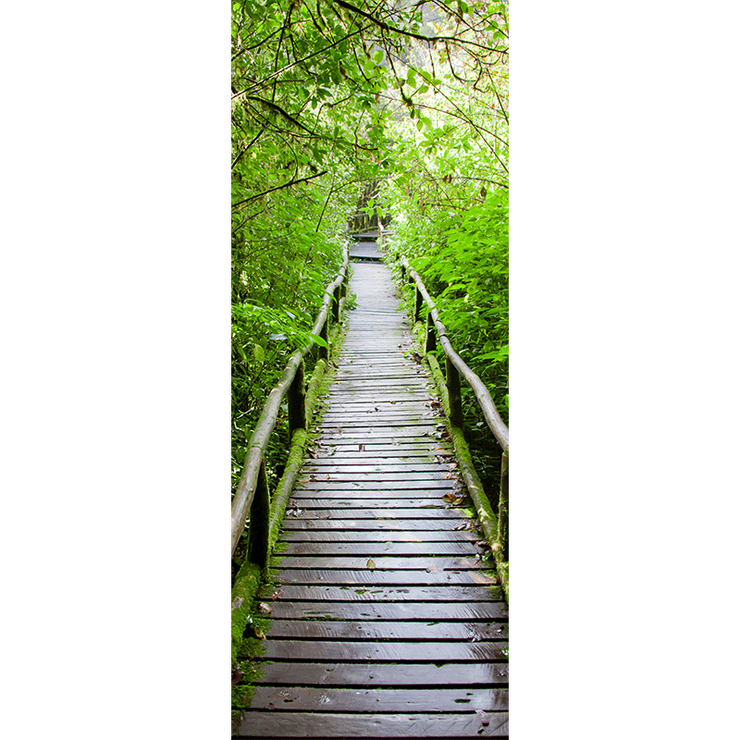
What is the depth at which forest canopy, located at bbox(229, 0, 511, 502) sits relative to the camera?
2.92 m

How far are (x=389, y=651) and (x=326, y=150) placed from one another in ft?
9.15

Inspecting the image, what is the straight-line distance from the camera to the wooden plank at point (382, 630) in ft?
8.93

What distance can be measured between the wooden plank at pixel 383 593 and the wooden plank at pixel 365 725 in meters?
0.76

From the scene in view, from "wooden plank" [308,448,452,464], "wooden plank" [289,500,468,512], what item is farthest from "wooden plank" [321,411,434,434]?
"wooden plank" [289,500,468,512]

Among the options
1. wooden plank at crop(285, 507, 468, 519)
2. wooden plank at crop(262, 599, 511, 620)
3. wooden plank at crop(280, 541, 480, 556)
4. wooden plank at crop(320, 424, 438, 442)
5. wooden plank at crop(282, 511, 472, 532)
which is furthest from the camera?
wooden plank at crop(320, 424, 438, 442)

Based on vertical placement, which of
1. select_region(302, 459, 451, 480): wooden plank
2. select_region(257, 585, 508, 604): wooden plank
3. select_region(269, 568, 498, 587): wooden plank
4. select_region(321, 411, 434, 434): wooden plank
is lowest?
select_region(257, 585, 508, 604): wooden plank

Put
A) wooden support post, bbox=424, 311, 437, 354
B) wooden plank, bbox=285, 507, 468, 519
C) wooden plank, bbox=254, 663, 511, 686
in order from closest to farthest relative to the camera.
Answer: wooden plank, bbox=254, 663, 511, 686 → wooden plank, bbox=285, 507, 468, 519 → wooden support post, bbox=424, 311, 437, 354

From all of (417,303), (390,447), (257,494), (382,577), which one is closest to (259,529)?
(257,494)

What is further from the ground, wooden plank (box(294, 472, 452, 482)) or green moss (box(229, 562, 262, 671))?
wooden plank (box(294, 472, 452, 482))

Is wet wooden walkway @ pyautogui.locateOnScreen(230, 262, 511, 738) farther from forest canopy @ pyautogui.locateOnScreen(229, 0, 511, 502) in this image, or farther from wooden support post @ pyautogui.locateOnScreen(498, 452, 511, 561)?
forest canopy @ pyautogui.locateOnScreen(229, 0, 511, 502)

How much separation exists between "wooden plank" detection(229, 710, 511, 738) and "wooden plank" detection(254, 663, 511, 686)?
174mm

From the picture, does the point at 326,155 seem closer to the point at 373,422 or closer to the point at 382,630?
the point at 373,422
